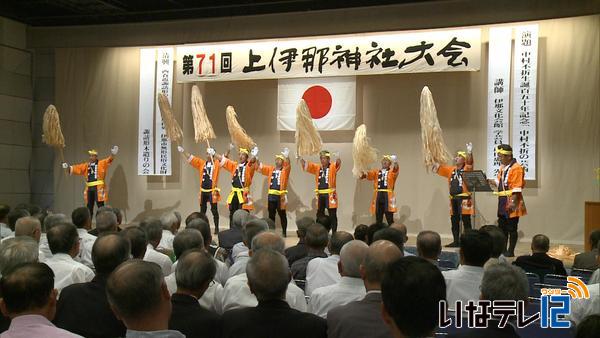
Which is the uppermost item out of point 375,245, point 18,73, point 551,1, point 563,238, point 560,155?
point 551,1

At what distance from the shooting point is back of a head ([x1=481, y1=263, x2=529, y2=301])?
199cm

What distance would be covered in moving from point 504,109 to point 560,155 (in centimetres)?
102

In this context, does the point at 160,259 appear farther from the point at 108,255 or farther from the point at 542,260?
the point at 542,260

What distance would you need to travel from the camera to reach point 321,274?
3.36 m

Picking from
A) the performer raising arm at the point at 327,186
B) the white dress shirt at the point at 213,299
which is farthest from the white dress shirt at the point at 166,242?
the performer raising arm at the point at 327,186

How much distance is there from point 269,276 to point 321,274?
3.99 feet

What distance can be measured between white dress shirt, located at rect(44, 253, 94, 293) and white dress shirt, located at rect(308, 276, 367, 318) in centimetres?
118

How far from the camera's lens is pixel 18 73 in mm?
11492

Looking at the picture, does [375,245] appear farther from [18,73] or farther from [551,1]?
[18,73]

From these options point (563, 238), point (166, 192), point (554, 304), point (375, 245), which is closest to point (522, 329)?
point (554, 304)

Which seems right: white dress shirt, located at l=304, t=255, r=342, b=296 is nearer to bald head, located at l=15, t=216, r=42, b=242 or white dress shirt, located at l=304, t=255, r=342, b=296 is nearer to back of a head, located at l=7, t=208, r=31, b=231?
bald head, located at l=15, t=216, r=42, b=242

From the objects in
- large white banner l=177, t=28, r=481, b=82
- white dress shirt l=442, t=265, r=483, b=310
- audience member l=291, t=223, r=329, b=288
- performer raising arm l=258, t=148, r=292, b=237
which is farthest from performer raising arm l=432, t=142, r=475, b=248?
white dress shirt l=442, t=265, r=483, b=310

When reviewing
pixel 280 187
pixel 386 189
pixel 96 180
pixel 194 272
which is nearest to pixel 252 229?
pixel 194 272

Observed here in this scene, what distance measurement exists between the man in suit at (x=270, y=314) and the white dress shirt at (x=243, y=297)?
470mm
